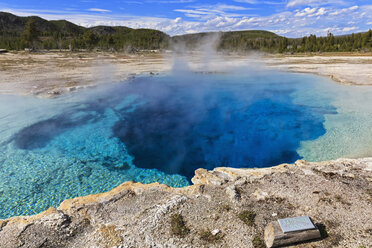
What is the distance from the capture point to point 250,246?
3.59 m

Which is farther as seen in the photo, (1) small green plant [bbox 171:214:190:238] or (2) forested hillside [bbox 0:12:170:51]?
(2) forested hillside [bbox 0:12:170:51]

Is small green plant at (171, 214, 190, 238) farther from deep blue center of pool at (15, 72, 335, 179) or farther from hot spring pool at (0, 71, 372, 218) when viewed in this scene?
deep blue center of pool at (15, 72, 335, 179)

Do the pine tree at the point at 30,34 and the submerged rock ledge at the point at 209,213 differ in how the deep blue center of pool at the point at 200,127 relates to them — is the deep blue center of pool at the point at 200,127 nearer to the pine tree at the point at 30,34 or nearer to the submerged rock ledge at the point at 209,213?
the submerged rock ledge at the point at 209,213

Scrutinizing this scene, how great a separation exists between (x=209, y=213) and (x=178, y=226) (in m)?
0.66

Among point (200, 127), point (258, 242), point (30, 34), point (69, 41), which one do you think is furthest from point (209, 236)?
point (69, 41)

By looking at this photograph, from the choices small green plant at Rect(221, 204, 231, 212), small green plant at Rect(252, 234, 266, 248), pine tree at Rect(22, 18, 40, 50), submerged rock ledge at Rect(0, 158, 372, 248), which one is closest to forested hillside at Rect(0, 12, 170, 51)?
pine tree at Rect(22, 18, 40, 50)

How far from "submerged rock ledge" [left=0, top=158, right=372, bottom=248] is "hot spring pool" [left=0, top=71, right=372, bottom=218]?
1.39m

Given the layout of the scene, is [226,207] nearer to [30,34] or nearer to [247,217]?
[247,217]

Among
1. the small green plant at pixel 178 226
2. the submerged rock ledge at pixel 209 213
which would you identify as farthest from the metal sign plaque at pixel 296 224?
the small green plant at pixel 178 226

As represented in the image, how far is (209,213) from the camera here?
4293mm

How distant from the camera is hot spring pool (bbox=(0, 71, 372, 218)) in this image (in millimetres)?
6430

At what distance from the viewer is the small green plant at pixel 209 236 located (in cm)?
372

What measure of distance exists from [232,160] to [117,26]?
174430 millimetres

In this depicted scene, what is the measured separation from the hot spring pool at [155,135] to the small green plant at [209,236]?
2.43 meters
